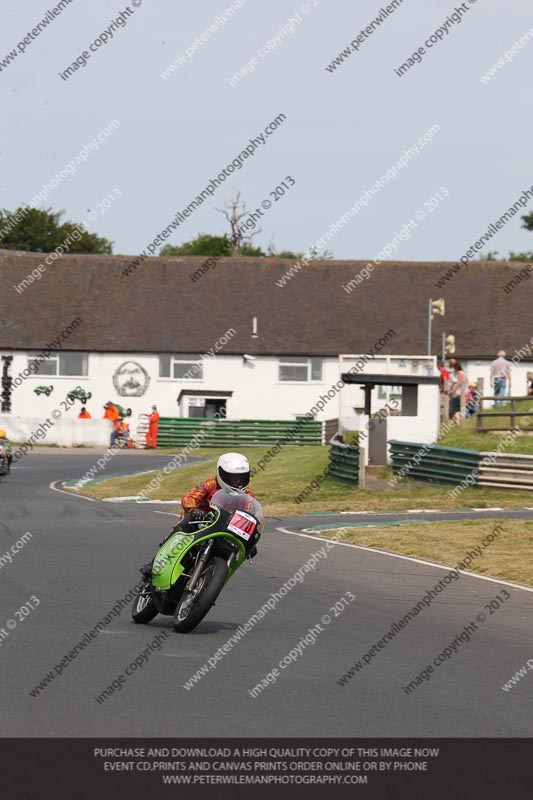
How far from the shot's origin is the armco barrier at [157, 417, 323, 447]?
2051 inches

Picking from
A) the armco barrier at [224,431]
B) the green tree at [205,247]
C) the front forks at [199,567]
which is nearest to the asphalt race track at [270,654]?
the front forks at [199,567]

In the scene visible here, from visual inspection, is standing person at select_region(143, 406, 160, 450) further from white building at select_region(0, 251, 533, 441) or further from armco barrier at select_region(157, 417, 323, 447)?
white building at select_region(0, 251, 533, 441)

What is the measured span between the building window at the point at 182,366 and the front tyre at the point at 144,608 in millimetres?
47276

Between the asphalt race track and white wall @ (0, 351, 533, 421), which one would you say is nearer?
the asphalt race track

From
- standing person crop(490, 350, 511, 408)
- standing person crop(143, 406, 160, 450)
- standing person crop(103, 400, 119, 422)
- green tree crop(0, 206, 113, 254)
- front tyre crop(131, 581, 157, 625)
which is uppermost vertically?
green tree crop(0, 206, 113, 254)

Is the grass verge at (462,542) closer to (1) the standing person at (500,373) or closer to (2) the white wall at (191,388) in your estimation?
(1) the standing person at (500,373)

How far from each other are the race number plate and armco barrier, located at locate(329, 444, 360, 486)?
19712 mm

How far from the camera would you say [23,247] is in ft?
291

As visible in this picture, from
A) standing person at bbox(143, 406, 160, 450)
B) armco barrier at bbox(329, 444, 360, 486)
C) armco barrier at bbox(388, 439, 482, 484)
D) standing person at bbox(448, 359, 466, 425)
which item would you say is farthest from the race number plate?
standing person at bbox(143, 406, 160, 450)

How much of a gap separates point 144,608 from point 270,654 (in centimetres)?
166

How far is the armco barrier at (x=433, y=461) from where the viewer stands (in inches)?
1128
